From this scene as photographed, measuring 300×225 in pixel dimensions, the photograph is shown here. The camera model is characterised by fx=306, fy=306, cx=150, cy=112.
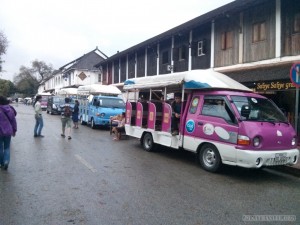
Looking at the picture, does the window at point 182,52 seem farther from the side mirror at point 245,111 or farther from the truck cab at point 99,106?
the side mirror at point 245,111

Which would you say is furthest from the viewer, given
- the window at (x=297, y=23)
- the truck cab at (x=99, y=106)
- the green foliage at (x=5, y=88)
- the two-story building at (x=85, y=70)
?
the two-story building at (x=85, y=70)

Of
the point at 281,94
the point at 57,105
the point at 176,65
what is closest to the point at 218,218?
the point at 281,94

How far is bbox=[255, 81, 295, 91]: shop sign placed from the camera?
11.2 m

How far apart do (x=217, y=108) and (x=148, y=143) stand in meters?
3.60

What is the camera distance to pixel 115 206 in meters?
4.93

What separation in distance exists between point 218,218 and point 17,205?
317cm

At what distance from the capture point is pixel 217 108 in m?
7.68

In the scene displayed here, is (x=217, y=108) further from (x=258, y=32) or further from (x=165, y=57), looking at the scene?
(x=165, y=57)

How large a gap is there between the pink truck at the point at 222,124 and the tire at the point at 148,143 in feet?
0.94

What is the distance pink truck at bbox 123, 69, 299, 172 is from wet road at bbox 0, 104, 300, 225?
0.53 metres

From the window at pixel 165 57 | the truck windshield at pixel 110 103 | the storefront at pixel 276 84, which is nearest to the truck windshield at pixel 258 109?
the storefront at pixel 276 84

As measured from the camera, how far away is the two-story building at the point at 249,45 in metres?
12.4

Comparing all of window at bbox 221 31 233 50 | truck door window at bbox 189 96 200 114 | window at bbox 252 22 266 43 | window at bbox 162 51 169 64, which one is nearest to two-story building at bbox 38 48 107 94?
window at bbox 162 51 169 64

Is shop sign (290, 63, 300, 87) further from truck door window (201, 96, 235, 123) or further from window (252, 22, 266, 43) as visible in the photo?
window (252, 22, 266, 43)
